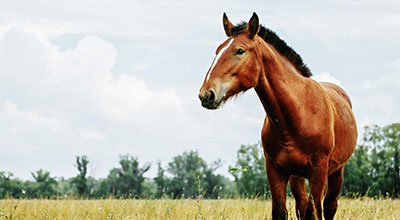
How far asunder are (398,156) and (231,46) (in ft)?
126

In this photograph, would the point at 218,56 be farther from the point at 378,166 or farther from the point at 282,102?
the point at 378,166

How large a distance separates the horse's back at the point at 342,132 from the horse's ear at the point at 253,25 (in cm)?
199

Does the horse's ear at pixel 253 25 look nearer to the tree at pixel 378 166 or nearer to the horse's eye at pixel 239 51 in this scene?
the horse's eye at pixel 239 51

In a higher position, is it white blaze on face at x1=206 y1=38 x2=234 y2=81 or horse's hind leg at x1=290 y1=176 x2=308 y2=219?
white blaze on face at x1=206 y1=38 x2=234 y2=81

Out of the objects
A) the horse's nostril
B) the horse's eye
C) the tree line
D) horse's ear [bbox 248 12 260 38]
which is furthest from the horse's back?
the tree line

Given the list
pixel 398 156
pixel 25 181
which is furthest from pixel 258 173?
pixel 25 181

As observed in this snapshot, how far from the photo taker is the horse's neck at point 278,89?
6484mm

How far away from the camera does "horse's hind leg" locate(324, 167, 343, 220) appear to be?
29.4 ft

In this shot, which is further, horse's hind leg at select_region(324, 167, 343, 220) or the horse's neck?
horse's hind leg at select_region(324, 167, 343, 220)

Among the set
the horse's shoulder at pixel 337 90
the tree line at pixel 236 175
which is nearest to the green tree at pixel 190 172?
the tree line at pixel 236 175

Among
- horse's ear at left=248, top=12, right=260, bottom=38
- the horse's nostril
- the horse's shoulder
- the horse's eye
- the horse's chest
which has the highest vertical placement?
the horse's shoulder

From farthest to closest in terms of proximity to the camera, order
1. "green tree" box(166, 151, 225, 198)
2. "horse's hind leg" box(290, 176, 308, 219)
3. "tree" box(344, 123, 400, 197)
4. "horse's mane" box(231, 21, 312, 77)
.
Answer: "green tree" box(166, 151, 225, 198), "tree" box(344, 123, 400, 197), "horse's hind leg" box(290, 176, 308, 219), "horse's mane" box(231, 21, 312, 77)

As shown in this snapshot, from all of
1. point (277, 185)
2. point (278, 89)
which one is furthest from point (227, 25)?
point (277, 185)

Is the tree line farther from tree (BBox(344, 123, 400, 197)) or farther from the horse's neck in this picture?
the horse's neck
